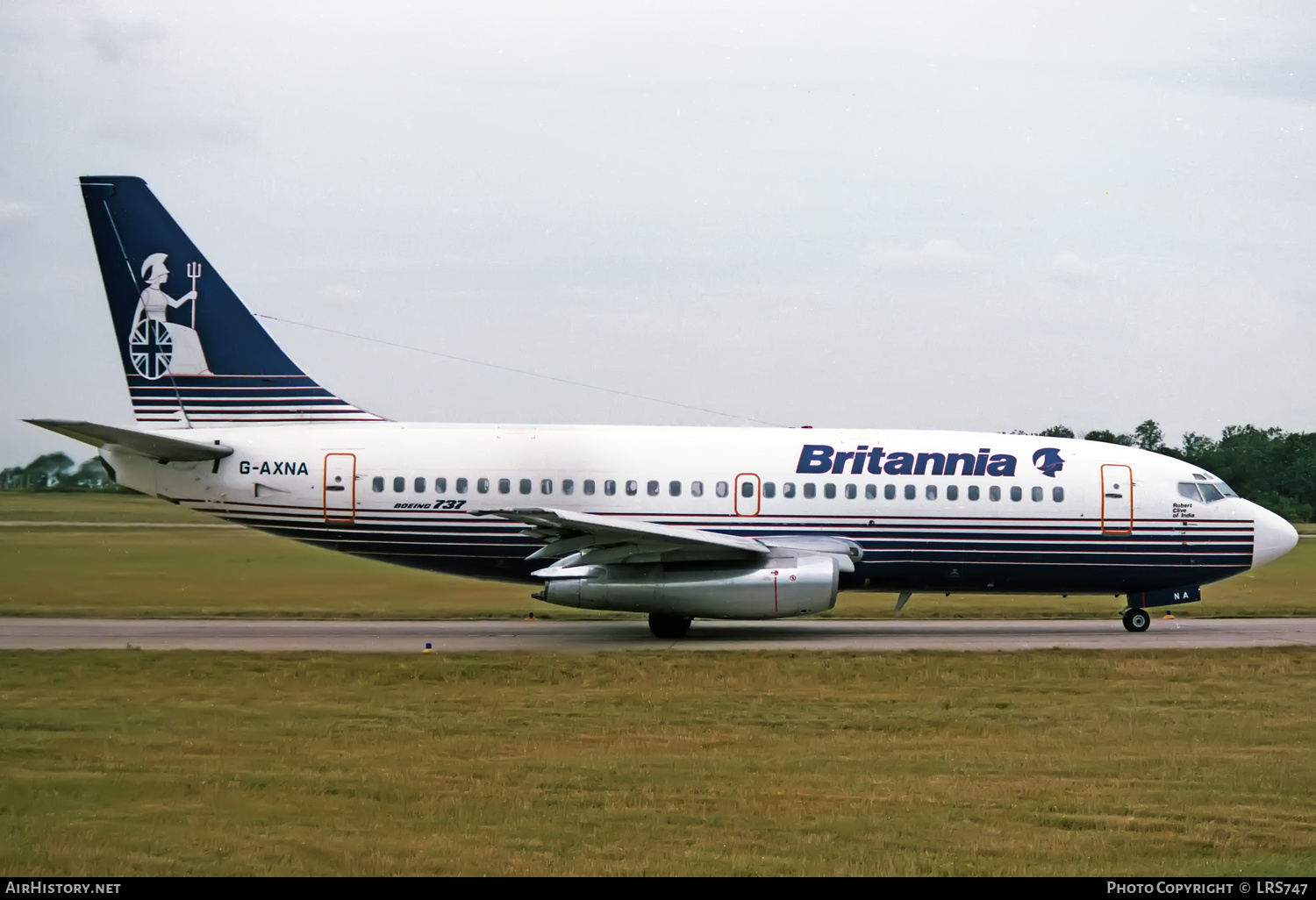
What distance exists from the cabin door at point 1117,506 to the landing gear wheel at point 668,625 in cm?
736

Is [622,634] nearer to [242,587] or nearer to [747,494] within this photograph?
[747,494]

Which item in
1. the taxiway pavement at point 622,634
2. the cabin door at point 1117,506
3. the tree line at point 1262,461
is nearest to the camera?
the taxiway pavement at point 622,634

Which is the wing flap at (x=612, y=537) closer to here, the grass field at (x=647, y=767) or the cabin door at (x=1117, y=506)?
the grass field at (x=647, y=767)

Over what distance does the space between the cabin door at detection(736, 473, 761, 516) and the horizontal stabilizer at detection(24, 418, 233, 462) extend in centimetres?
847

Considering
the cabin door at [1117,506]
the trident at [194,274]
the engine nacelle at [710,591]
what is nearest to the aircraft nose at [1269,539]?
the cabin door at [1117,506]

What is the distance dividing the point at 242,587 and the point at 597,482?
305 inches

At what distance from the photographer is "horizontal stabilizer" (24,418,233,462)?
71.9 feet

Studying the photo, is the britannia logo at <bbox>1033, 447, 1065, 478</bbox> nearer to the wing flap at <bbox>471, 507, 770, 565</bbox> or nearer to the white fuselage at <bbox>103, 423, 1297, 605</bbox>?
the white fuselage at <bbox>103, 423, 1297, 605</bbox>

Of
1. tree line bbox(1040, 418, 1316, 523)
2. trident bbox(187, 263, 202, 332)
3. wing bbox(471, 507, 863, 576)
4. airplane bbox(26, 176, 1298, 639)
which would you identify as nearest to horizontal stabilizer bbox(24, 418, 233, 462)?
airplane bbox(26, 176, 1298, 639)

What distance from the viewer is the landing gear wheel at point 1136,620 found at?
24.0 meters

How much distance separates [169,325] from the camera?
2412 centimetres

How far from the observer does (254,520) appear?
23.6m
